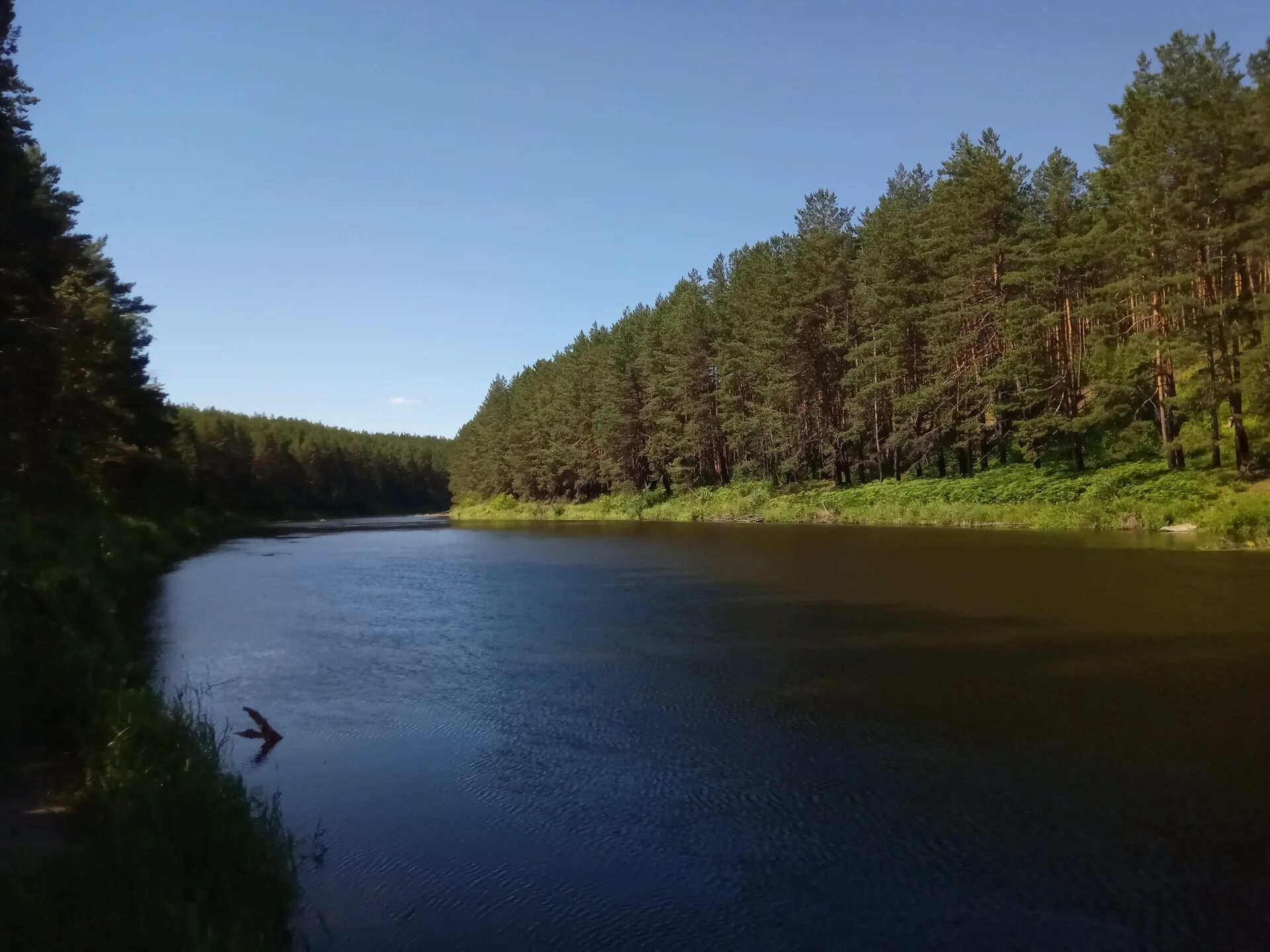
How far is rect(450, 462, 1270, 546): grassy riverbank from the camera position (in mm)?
26953

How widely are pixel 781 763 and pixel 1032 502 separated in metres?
29.3

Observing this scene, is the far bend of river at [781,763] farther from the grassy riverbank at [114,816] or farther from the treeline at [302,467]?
the treeline at [302,467]

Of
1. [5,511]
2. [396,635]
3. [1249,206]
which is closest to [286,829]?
[396,635]

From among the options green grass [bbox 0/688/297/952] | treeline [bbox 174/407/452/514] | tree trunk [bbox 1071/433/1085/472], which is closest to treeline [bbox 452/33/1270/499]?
tree trunk [bbox 1071/433/1085/472]

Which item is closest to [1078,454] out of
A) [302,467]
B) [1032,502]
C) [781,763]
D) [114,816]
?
[1032,502]

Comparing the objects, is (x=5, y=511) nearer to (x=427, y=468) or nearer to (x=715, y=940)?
(x=715, y=940)

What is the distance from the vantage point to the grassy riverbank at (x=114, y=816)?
174 inches

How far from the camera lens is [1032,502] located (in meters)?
34.1

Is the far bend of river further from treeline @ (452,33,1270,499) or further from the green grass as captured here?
treeline @ (452,33,1270,499)

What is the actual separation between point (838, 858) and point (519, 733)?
450 centimetres

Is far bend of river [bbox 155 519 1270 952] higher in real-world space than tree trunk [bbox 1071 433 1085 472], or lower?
lower

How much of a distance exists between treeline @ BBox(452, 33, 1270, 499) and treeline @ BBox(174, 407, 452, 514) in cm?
3969

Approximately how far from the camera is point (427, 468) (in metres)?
141

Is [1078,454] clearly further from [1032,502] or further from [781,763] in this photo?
[781,763]
